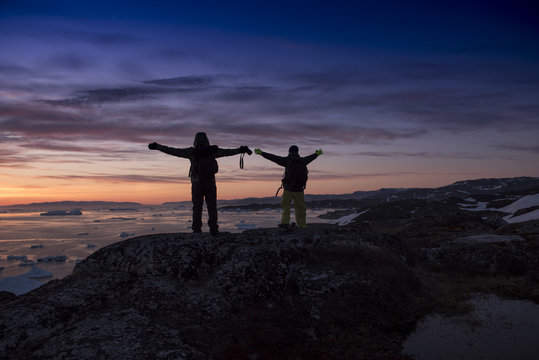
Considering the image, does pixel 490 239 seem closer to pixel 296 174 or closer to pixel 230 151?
pixel 296 174

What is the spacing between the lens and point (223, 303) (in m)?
8.67

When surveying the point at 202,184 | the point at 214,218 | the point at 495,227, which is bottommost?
the point at 495,227

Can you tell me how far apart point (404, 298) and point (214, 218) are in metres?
6.95

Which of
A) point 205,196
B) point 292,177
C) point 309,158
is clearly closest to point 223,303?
point 205,196

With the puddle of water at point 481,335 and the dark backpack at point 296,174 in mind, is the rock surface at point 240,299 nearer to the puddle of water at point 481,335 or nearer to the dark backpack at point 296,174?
the puddle of water at point 481,335

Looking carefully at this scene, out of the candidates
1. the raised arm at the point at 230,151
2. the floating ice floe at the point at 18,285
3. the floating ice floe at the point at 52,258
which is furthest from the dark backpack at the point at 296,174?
the floating ice floe at the point at 52,258

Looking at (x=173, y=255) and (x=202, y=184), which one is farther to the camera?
(x=202, y=184)

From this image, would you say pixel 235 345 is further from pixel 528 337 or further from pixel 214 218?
pixel 528 337

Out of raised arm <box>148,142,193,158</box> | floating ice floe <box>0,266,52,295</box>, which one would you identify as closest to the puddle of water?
raised arm <box>148,142,193,158</box>

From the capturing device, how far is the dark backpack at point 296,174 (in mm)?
13078

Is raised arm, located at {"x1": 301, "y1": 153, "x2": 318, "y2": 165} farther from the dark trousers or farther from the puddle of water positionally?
the puddle of water

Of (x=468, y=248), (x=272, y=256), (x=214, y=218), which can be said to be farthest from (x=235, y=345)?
(x=468, y=248)

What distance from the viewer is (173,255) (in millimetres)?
10047

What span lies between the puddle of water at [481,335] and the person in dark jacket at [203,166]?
7.28m
